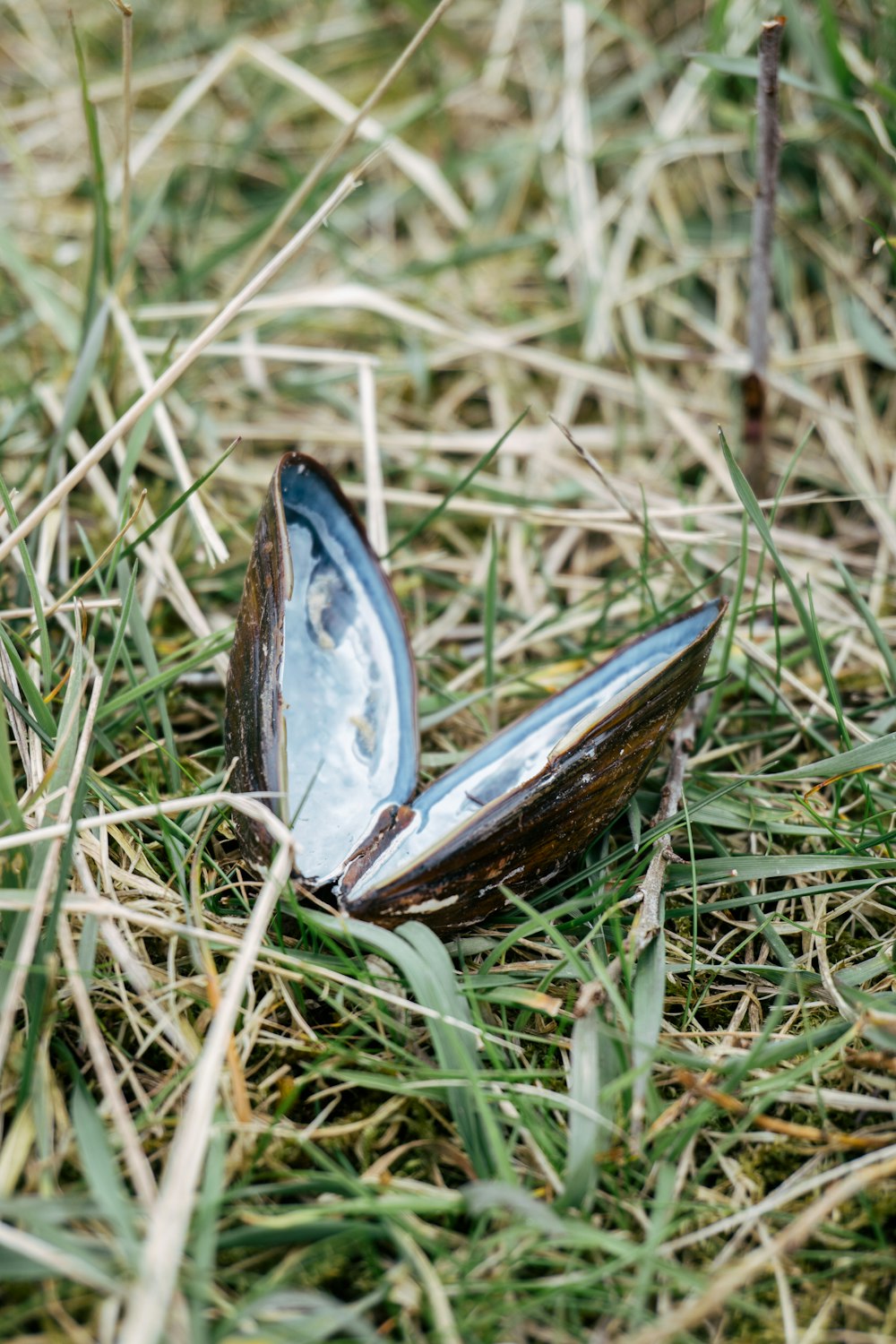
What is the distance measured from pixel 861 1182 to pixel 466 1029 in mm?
467

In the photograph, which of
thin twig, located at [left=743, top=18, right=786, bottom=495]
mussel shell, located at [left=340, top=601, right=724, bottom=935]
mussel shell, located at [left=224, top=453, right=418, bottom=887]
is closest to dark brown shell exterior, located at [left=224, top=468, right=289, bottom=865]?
mussel shell, located at [left=224, top=453, right=418, bottom=887]

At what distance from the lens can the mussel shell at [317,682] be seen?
150cm

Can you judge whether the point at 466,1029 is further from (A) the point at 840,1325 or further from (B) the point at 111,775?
(B) the point at 111,775

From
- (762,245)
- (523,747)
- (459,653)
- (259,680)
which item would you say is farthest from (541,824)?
(762,245)

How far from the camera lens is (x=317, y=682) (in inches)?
66.9

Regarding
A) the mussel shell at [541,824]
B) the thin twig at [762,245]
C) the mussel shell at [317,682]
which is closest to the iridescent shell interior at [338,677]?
the mussel shell at [317,682]

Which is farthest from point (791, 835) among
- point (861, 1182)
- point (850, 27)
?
point (850, 27)

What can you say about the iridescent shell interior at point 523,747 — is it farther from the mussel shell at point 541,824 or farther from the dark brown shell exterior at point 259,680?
the dark brown shell exterior at point 259,680

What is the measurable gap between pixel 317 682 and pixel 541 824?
46cm

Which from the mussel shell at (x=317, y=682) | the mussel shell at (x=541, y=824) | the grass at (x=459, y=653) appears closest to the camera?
the grass at (x=459, y=653)

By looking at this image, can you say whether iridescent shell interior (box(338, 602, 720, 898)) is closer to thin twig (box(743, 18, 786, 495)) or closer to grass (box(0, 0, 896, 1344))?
grass (box(0, 0, 896, 1344))

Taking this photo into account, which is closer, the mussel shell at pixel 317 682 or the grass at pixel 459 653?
the grass at pixel 459 653

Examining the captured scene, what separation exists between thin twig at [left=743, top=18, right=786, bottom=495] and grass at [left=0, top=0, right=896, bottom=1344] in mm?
112

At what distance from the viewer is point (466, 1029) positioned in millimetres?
1339
